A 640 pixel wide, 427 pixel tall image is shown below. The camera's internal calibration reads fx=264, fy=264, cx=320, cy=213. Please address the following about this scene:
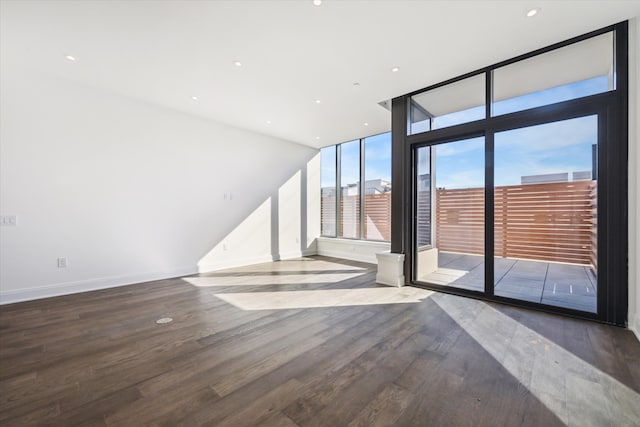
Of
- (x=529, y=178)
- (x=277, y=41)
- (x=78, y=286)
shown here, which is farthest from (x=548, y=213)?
(x=78, y=286)

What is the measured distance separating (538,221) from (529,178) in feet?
1.70

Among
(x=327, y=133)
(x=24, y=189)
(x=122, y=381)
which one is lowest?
(x=122, y=381)

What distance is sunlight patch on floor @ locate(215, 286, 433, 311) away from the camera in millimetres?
3250

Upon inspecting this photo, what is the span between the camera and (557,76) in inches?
116

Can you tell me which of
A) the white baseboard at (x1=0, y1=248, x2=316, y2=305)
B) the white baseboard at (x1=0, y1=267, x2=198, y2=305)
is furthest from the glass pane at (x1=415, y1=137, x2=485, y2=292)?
the white baseboard at (x1=0, y1=267, x2=198, y2=305)

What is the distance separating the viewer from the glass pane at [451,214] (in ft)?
11.7

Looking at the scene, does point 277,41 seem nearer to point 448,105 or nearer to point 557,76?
point 448,105

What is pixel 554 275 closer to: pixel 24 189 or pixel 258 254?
pixel 258 254

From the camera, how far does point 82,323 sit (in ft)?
9.01

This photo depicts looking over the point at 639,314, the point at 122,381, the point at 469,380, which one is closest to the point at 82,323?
the point at 122,381

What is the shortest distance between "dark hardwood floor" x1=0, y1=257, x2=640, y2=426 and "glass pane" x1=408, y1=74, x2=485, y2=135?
2.46 meters

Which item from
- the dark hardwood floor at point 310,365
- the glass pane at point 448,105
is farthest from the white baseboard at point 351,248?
the glass pane at point 448,105

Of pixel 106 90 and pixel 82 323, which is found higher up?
pixel 106 90

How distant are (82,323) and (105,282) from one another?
144 centimetres
